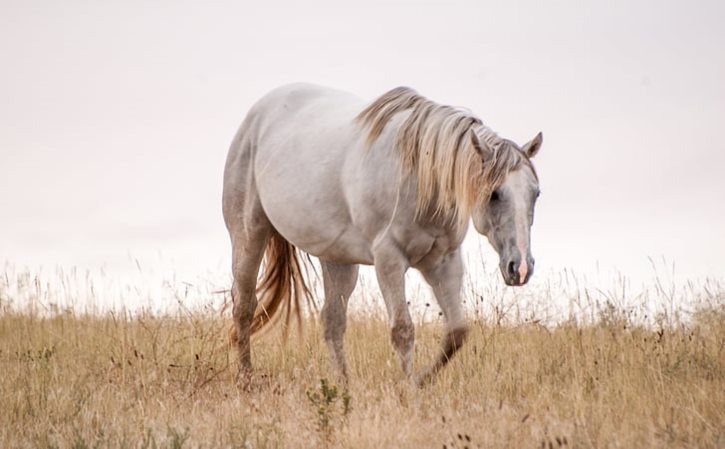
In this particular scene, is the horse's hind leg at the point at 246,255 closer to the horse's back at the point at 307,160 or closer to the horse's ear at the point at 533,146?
the horse's back at the point at 307,160

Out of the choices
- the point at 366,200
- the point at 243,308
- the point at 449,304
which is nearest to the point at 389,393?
the point at 449,304

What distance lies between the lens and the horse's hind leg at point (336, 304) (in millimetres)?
7387

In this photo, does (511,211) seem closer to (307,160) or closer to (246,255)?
(307,160)

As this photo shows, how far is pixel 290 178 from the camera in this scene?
7.12 meters

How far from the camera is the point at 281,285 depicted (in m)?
8.14

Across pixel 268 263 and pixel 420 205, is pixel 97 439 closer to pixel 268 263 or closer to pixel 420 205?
pixel 420 205

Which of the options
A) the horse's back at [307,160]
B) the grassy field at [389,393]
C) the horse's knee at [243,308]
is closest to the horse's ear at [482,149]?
the horse's back at [307,160]

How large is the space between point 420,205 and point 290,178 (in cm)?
148

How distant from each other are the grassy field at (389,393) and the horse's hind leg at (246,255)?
346 mm

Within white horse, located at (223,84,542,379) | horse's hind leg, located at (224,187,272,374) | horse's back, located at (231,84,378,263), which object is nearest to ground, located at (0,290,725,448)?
horse's hind leg, located at (224,187,272,374)

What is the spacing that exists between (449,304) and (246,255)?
225 cm

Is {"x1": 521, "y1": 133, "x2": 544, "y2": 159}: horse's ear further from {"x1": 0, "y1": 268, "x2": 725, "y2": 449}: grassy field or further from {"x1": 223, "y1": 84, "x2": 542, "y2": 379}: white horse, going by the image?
{"x1": 0, "y1": 268, "x2": 725, "y2": 449}: grassy field

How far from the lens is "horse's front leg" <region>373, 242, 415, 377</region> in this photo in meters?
6.07

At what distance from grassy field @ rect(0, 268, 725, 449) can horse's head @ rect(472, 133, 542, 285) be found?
30.8 inches
